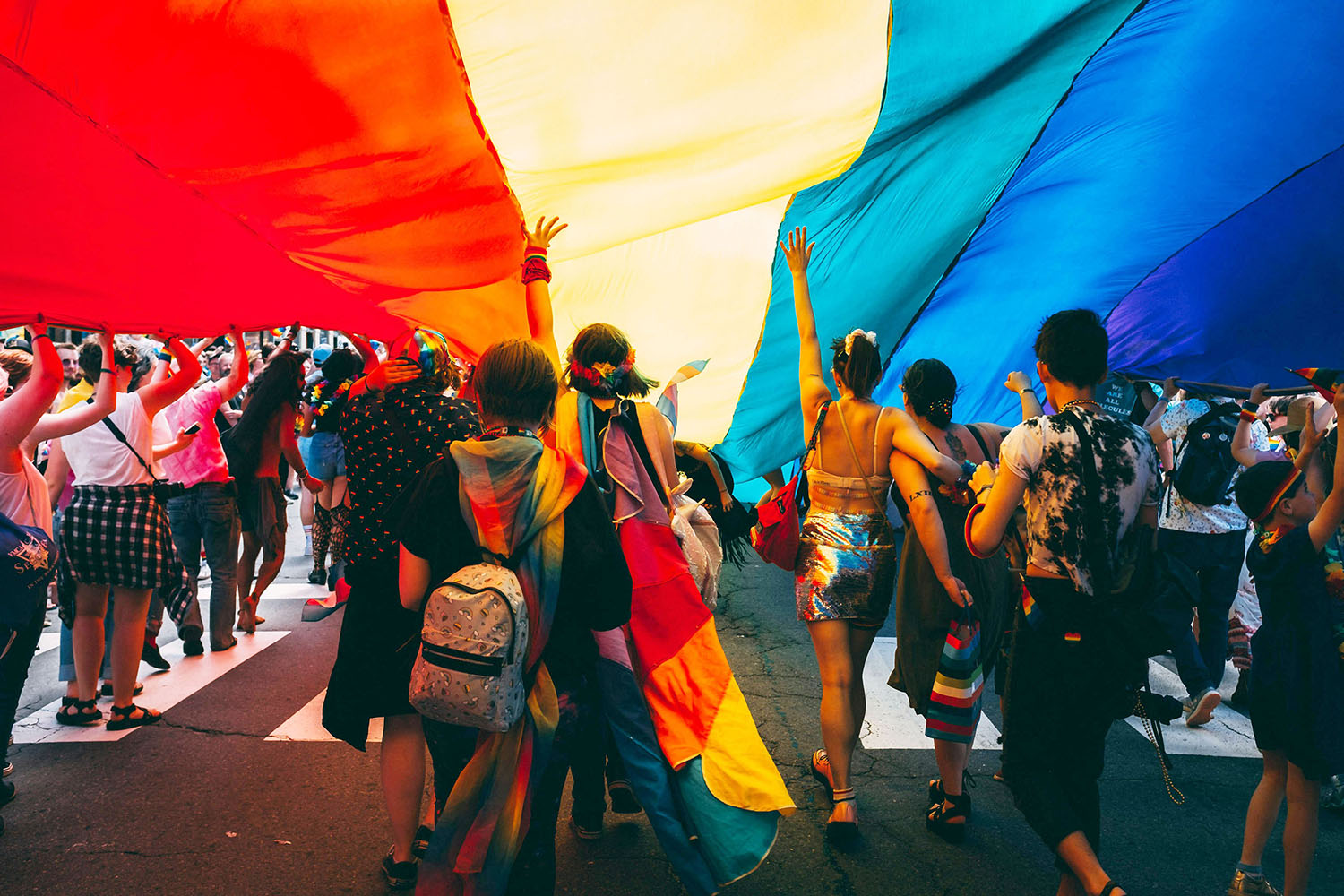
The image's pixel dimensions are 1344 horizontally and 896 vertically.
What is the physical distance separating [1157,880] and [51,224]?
464 cm

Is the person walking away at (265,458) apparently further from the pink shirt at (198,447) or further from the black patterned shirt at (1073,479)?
the black patterned shirt at (1073,479)

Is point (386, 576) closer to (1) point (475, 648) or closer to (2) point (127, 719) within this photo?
(1) point (475, 648)

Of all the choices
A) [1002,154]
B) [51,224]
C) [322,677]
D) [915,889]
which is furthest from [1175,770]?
[51,224]

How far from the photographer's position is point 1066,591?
2.59 m

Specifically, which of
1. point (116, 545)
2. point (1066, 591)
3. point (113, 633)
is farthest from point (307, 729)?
point (1066, 591)

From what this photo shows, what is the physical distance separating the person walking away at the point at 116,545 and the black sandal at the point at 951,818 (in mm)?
4010

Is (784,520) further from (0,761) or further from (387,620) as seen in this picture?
(0,761)

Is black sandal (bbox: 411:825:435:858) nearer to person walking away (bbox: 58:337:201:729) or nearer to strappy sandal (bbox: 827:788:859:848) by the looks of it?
strappy sandal (bbox: 827:788:859:848)

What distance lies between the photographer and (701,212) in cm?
386

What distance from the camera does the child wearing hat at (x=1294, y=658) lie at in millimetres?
2797

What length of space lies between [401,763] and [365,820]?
2.77 feet

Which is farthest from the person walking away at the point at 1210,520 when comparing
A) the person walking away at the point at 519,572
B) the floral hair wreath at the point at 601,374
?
the person walking away at the point at 519,572

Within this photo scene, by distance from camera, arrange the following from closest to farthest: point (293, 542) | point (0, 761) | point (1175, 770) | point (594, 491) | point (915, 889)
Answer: point (594, 491), point (915, 889), point (0, 761), point (1175, 770), point (293, 542)

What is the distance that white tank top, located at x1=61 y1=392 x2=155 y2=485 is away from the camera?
14.6 feet
